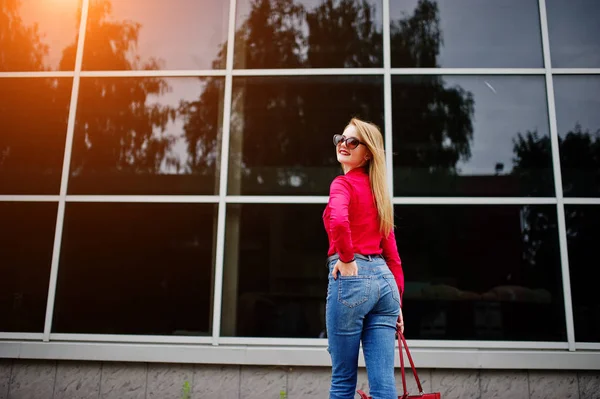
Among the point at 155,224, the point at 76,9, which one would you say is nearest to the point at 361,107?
the point at 155,224

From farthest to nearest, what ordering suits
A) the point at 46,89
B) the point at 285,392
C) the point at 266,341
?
the point at 46,89 → the point at 266,341 → the point at 285,392

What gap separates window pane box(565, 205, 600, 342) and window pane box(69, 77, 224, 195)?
367 centimetres

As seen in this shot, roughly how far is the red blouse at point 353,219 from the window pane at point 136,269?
251 centimetres

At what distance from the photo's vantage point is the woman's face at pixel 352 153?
277cm

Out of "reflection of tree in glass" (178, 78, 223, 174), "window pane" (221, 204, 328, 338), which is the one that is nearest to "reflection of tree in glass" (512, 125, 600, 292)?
"window pane" (221, 204, 328, 338)

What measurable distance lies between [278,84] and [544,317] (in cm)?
364

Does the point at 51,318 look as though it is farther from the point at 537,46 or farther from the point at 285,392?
the point at 537,46

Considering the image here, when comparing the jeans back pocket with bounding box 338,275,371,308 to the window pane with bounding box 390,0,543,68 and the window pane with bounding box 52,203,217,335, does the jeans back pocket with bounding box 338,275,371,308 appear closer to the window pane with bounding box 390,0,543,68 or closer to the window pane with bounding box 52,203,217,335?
the window pane with bounding box 52,203,217,335

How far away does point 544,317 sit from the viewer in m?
4.57

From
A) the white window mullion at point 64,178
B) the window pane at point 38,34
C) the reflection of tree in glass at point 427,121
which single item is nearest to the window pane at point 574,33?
the reflection of tree in glass at point 427,121

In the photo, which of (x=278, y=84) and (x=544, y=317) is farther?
(x=278, y=84)

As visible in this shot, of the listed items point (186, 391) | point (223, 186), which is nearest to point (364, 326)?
point (186, 391)

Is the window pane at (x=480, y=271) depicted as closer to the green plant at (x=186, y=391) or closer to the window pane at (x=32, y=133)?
the green plant at (x=186, y=391)

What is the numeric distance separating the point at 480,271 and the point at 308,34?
318 centimetres
